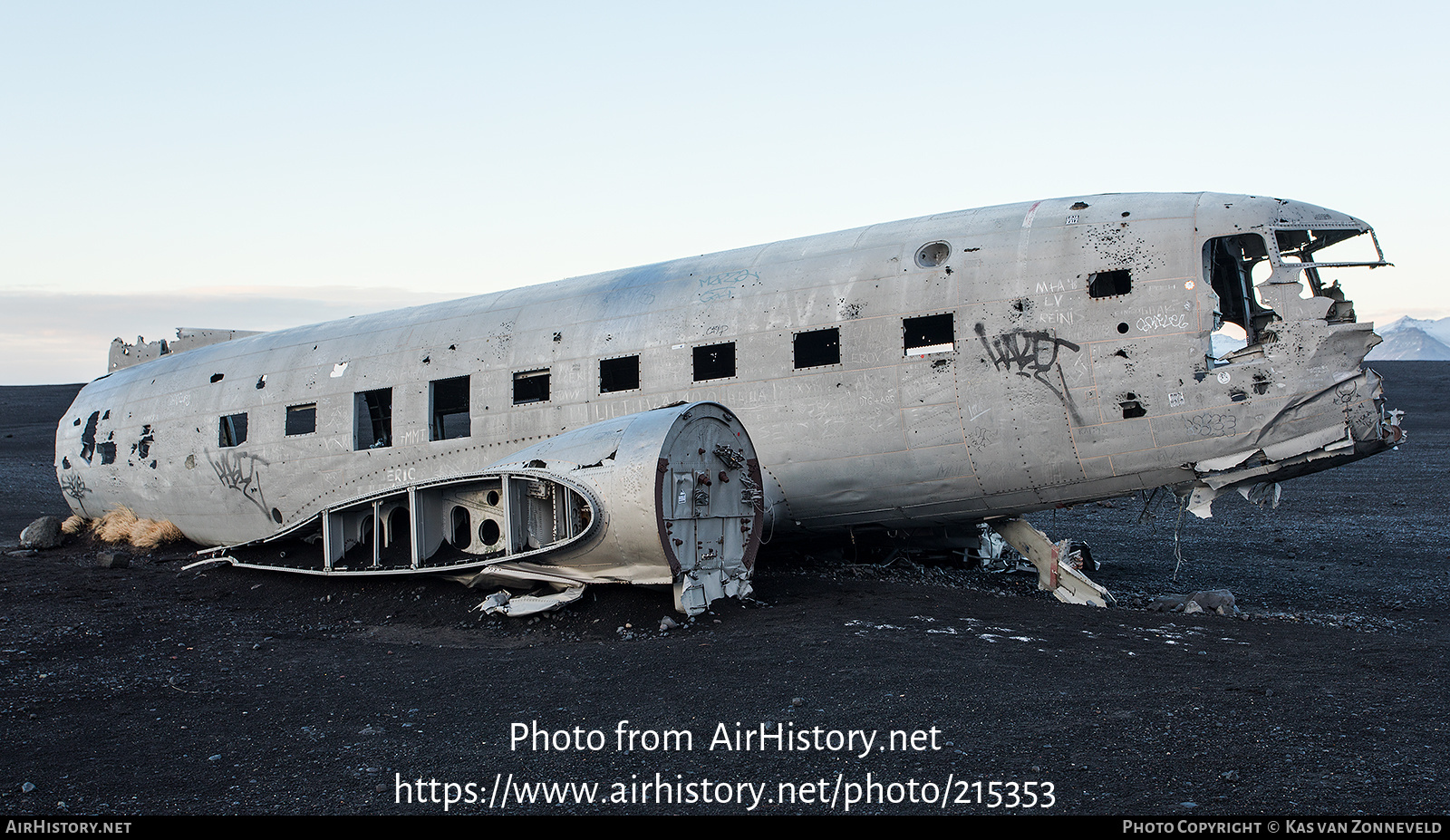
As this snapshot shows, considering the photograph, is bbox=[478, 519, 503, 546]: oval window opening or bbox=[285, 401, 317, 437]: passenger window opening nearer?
bbox=[478, 519, 503, 546]: oval window opening

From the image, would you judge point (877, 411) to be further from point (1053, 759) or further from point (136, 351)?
point (136, 351)

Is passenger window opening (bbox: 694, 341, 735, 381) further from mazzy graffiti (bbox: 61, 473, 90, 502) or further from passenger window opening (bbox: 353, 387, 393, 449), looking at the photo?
mazzy graffiti (bbox: 61, 473, 90, 502)

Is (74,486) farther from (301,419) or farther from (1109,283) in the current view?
(1109,283)

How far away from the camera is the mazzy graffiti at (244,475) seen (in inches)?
583

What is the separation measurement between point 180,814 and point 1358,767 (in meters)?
6.87

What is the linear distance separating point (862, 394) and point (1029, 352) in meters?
1.94

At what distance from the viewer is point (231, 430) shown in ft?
50.1

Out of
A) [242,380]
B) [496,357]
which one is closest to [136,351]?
[242,380]

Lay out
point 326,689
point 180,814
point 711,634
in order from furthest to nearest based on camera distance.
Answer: point 711,634
point 326,689
point 180,814

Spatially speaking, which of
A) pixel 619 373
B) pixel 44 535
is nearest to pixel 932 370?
pixel 619 373

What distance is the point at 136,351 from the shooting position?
18562 mm

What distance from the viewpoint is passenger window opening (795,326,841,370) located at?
36.8 ft

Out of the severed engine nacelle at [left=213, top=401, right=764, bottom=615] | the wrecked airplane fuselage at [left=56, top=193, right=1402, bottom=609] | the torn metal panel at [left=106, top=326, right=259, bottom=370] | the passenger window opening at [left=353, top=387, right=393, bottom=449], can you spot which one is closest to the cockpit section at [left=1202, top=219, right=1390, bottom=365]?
the wrecked airplane fuselage at [left=56, top=193, right=1402, bottom=609]

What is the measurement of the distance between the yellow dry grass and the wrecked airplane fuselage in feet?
12.9
